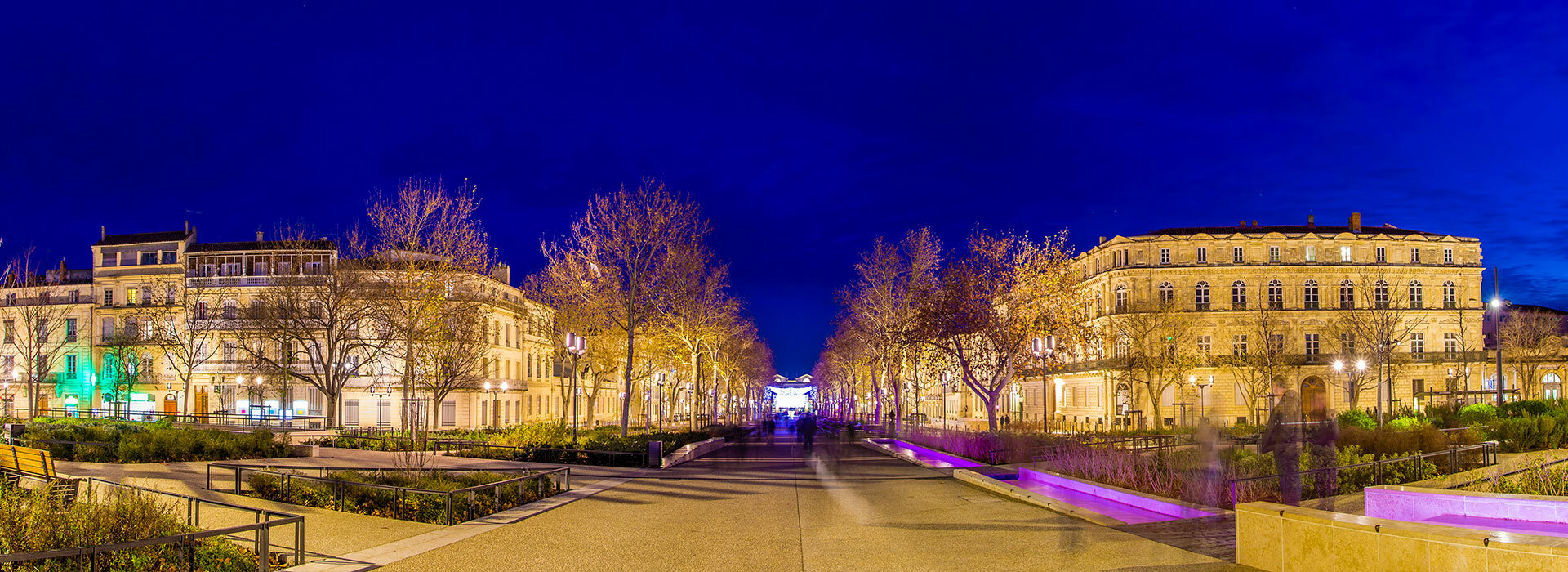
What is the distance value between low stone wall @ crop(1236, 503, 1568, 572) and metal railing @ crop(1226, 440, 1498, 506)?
1648 mm

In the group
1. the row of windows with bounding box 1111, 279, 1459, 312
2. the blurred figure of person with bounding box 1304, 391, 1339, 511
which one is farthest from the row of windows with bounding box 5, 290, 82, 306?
the blurred figure of person with bounding box 1304, 391, 1339, 511

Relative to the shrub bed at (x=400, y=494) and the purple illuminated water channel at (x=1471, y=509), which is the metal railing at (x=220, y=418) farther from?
the purple illuminated water channel at (x=1471, y=509)

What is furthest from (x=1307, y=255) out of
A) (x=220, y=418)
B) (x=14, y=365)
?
(x=14, y=365)

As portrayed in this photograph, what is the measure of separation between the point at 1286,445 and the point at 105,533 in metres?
13.0

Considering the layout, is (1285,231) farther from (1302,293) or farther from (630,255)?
(630,255)

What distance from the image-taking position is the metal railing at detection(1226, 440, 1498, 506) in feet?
42.3

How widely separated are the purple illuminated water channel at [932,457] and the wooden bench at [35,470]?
16.9 metres

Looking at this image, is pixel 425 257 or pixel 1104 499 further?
pixel 425 257

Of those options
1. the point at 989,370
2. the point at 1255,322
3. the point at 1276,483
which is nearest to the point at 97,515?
the point at 1276,483

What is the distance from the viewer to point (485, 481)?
1633cm

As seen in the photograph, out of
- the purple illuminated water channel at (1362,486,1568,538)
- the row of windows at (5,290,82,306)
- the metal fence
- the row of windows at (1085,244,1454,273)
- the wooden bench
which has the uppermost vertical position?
the row of windows at (1085,244,1454,273)

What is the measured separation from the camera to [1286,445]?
40.6 feet

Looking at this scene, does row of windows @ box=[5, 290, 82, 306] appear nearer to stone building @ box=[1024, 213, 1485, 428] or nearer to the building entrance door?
stone building @ box=[1024, 213, 1485, 428]

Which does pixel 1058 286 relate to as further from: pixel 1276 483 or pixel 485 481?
pixel 485 481
